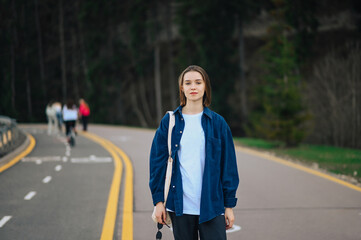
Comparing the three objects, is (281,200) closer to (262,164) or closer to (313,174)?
(313,174)

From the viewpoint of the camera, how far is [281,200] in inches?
312

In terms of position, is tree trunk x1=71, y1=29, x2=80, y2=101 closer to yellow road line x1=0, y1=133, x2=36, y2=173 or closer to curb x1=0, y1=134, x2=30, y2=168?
yellow road line x1=0, y1=133, x2=36, y2=173

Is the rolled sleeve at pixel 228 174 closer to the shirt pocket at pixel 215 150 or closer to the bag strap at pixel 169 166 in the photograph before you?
the shirt pocket at pixel 215 150

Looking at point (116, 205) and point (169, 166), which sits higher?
point (169, 166)

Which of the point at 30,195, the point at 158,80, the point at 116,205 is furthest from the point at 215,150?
the point at 158,80

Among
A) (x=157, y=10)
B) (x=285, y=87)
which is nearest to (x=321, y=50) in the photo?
(x=157, y=10)

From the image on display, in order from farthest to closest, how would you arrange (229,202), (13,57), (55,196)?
(13,57), (55,196), (229,202)

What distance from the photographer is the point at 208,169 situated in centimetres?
338

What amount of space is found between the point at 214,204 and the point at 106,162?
10304 mm

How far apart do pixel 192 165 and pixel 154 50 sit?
160 ft

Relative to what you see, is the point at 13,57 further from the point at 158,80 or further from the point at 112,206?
the point at 112,206

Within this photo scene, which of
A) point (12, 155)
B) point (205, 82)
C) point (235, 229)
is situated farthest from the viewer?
point (12, 155)

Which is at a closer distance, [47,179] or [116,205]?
[116,205]

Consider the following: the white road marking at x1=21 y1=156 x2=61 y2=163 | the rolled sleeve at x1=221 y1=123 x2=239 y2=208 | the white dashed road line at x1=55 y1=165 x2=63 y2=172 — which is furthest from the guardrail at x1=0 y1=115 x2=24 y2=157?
the rolled sleeve at x1=221 y1=123 x2=239 y2=208
